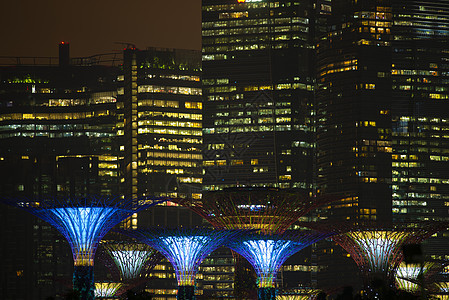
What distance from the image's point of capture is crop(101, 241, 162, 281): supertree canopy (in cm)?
16475

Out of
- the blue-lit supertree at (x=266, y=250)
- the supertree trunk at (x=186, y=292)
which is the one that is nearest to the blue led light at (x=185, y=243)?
the supertree trunk at (x=186, y=292)

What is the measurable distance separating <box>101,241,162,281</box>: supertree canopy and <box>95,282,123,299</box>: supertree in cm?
159

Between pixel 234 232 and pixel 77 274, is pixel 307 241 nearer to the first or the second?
pixel 234 232

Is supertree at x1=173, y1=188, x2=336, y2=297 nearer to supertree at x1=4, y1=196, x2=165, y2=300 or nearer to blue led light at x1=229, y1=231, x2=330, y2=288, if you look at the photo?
blue led light at x1=229, y1=231, x2=330, y2=288

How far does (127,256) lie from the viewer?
16538cm

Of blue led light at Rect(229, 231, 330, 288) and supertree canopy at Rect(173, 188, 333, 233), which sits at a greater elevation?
supertree canopy at Rect(173, 188, 333, 233)

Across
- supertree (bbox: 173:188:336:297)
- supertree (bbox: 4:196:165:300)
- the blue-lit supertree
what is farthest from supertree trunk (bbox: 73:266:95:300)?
supertree (bbox: 173:188:336:297)

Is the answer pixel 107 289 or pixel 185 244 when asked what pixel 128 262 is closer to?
pixel 107 289

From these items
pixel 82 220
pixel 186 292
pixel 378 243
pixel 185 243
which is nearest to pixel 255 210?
pixel 378 243

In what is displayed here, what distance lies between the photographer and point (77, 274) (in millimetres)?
117688

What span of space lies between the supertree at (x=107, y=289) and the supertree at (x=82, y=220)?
44.9m

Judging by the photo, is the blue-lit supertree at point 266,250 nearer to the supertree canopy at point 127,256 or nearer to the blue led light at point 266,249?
the blue led light at point 266,249

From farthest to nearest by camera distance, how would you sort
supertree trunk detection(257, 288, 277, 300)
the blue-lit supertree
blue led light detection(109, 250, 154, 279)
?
blue led light detection(109, 250, 154, 279)
supertree trunk detection(257, 288, 277, 300)
the blue-lit supertree

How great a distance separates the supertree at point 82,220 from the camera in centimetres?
11531
